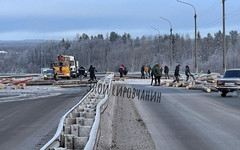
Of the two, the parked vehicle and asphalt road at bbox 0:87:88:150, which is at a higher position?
the parked vehicle

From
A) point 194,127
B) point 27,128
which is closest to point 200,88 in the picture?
point 194,127

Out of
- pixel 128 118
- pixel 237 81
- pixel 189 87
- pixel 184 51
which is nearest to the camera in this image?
pixel 128 118

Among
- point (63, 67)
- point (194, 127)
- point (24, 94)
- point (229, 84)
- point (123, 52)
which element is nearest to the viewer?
point (194, 127)

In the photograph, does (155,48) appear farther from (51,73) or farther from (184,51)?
(51,73)

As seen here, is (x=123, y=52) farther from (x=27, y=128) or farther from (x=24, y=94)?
(x=27, y=128)

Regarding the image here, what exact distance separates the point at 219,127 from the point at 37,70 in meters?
171

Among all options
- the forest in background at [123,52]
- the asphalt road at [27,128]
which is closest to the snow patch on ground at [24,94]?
the asphalt road at [27,128]

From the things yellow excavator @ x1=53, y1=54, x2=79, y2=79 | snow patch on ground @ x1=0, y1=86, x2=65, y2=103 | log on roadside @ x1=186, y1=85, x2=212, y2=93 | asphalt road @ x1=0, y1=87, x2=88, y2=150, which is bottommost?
asphalt road @ x1=0, y1=87, x2=88, y2=150

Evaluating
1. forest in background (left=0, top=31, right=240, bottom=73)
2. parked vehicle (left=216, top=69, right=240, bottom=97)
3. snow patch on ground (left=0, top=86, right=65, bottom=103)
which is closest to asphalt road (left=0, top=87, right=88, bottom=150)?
snow patch on ground (left=0, top=86, right=65, bottom=103)

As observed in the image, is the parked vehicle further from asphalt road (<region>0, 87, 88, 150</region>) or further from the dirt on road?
the dirt on road

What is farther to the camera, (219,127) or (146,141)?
(219,127)

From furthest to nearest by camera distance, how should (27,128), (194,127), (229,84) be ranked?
(229,84) → (27,128) → (194,127)

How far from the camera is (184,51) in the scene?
6491 inches

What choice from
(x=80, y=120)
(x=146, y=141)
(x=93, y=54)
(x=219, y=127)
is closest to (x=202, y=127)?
(x=219, y=127)
